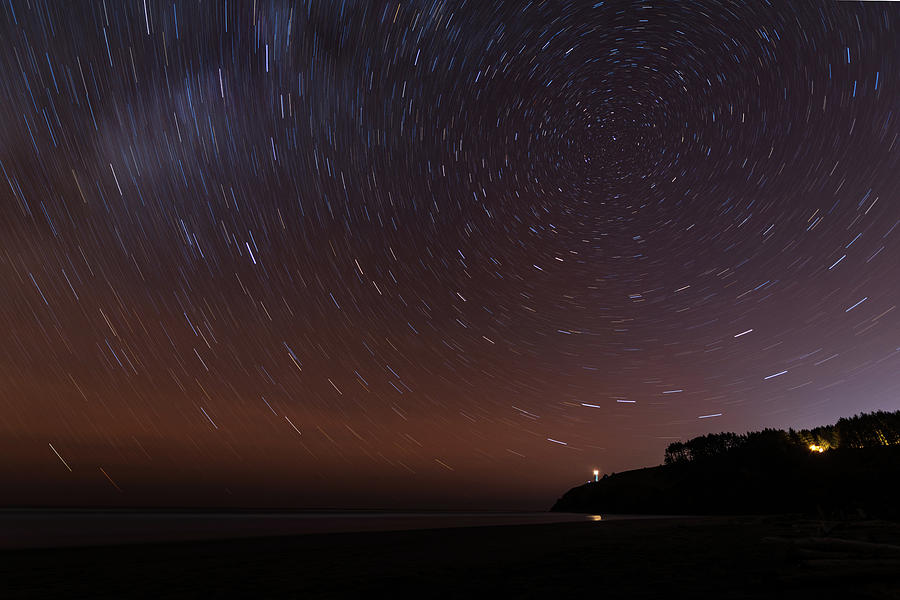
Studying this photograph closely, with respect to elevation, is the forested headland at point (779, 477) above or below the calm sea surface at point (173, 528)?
above

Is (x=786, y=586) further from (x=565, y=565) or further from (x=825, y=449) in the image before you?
(x=825, y=449)

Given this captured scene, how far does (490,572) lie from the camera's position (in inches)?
463

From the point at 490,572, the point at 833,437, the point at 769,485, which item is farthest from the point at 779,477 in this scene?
the point at 490,572

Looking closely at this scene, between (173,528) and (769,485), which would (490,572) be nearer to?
(173,528)

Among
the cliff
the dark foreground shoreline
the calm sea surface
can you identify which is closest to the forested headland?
the cliff

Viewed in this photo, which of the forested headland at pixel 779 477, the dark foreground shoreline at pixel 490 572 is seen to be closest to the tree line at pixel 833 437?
the forested headland at pixel 779 477

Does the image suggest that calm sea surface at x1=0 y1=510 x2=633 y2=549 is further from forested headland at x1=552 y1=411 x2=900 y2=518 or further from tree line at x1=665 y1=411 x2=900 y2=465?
tree line at x1=665 y1=411 x2=900 y2=465

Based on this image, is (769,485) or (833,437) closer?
(769,485)

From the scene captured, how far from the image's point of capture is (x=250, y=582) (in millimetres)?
10602

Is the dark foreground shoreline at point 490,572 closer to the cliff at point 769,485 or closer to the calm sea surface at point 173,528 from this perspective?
the calm sea surface at point 173,528

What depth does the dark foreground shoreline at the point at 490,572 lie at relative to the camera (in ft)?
28.2

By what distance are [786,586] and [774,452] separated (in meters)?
98.0

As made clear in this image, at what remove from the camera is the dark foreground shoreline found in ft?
28.2

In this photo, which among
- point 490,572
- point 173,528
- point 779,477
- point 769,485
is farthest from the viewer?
point 779,477
